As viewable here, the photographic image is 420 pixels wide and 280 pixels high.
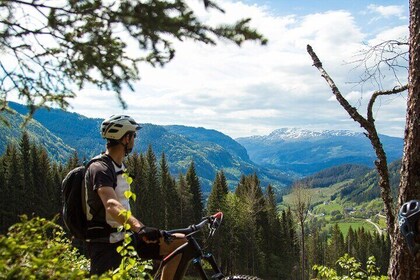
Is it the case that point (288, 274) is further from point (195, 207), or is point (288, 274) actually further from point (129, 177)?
point (129, 177)

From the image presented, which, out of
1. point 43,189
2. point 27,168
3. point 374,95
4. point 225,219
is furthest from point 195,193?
point 374,95

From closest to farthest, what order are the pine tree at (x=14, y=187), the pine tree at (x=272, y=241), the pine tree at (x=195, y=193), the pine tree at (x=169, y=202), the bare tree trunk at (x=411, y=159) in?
the bare tree trunk at (x=411, y=159) → the pine tree at (x=14, y=187) → the pine tree at (x=169, y=202) → the pine tree at (x=272, y=241) → the pine tree at (x=195, y=193)

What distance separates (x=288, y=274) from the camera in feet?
234

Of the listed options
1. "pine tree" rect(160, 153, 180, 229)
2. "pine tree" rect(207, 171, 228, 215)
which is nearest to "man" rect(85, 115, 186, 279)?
"pine tree" rect(207, 171, 228, 215)

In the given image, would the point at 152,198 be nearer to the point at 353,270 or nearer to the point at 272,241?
the point at 272,241

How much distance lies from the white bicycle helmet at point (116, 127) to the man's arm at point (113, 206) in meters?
0.90

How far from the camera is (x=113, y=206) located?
4570mm

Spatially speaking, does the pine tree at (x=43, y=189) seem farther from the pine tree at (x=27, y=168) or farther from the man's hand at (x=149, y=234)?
the man's hand at (x=149, y=234)

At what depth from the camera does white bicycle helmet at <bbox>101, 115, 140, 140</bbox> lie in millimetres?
5449

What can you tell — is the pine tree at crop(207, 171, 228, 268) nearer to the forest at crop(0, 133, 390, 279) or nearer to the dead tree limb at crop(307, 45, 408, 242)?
the forest at crop(0, 133, 390, 279)

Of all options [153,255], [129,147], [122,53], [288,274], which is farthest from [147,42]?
[288,274]

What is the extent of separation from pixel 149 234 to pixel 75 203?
1237 millimetres

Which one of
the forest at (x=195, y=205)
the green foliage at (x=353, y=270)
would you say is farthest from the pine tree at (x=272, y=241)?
the green foliage at (x=353, y=270)

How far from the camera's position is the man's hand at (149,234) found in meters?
4.26
